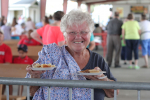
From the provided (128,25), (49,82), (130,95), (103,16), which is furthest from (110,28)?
(103,16)

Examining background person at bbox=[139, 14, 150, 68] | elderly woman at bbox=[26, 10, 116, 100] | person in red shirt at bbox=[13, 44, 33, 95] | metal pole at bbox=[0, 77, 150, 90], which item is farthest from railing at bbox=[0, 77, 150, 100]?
background person at bbox=[139, 14, 150, 68]

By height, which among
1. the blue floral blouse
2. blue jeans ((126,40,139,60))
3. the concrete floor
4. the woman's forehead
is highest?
the woman's forehead

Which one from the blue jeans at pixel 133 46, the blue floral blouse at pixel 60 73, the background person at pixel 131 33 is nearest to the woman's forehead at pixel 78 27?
the blue floral blouse at pixel 60 73

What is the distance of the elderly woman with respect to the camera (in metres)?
1.64

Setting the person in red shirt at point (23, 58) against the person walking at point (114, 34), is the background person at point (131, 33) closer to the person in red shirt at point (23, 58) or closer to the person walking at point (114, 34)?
the person walking at point (114, 34)

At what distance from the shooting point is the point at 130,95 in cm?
445

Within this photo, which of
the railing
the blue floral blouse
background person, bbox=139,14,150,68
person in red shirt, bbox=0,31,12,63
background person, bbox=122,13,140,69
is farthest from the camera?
background person, bbox=139,14,150,68

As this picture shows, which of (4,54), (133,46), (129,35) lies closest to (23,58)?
(4,54)

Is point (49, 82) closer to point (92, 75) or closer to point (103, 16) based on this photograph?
point (92, 75)

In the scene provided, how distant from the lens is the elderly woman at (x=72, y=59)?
1.64 meters

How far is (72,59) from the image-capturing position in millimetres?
1745

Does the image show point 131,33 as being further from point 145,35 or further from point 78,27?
point 78,27

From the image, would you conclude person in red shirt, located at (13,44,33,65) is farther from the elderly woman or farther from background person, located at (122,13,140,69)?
background person, located at (122,13,140,69)

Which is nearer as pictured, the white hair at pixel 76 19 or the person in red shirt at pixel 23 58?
the white hair at pixel 76 19
